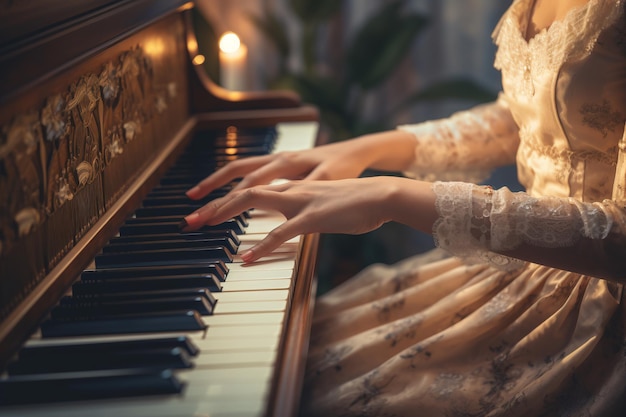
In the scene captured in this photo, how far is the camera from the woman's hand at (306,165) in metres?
1.48

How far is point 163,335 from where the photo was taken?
99 centimetres

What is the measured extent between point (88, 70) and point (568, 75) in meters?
0.80

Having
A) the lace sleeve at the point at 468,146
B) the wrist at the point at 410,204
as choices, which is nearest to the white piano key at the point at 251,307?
the wrist at the point at 410,204

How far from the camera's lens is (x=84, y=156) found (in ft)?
4.14

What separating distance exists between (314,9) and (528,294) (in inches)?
83.9

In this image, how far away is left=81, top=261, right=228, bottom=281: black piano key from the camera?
1.16 m

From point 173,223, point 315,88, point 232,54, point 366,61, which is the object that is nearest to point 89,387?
point 173,223

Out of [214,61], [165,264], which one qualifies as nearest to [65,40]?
[165,264]

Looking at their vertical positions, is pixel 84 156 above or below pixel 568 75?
below

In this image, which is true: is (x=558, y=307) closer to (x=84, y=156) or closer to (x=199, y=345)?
(x=199, y=345)

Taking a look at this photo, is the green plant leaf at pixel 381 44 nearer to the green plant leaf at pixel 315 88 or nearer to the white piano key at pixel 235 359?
the green plant leaf at pixel 315 88

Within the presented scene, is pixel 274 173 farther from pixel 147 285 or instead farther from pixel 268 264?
pixel 147 285

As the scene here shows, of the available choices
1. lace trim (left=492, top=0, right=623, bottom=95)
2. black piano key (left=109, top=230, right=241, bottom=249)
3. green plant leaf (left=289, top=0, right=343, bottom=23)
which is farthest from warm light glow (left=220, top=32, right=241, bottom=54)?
black piano key (left=109, top=230, right=241, bottom=249)

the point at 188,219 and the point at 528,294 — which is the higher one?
the point at 188,219
